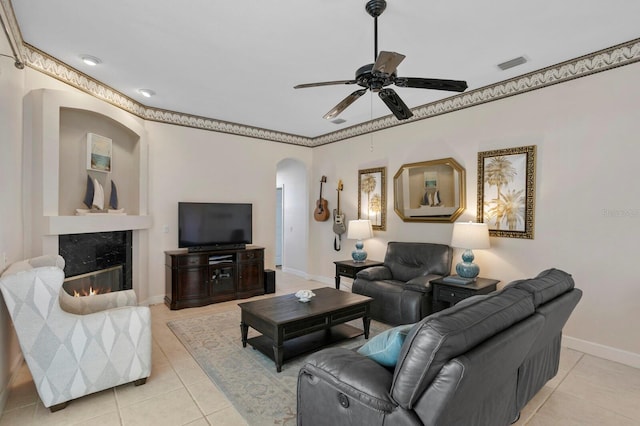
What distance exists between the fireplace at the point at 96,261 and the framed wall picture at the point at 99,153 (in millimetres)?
852

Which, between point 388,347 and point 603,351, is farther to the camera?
point 603,351

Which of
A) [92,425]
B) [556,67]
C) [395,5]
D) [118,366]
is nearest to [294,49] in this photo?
[395,5]

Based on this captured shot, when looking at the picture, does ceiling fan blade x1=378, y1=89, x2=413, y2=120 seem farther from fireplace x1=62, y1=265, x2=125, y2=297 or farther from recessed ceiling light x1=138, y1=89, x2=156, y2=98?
fireplace x1=62, y1=265, x2=125, y2=297

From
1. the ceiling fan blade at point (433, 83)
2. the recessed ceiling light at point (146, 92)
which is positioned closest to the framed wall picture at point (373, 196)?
the ceiling fan blade at point (433, 83)

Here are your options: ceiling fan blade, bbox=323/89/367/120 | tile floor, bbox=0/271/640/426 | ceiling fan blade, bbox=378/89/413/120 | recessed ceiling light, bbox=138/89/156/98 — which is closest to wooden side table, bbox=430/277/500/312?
tile floor, bbox=0/271/640/426

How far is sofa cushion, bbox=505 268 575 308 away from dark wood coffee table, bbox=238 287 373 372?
5.46 ft

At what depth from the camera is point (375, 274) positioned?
449 centimetres

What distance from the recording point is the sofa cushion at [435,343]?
4.25 ft

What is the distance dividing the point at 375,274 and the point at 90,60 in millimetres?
4116

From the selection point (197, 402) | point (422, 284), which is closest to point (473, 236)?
point (422, 284)

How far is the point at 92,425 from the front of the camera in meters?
2.16

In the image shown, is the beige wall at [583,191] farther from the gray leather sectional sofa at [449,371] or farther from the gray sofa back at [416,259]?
the gray leather sectional sofa at [449,371]

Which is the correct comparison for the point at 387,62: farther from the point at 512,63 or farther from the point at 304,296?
the point at 304,296

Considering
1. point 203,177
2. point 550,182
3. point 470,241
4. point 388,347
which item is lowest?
point 388,347
